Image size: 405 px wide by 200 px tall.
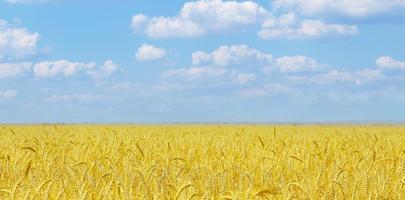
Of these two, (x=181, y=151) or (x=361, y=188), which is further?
(x=181, y=151)

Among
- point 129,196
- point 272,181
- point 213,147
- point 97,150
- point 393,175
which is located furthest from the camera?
point 213,147

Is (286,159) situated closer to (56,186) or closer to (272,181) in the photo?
(272,181)

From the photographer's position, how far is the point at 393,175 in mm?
6246

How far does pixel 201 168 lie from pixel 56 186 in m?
1.68

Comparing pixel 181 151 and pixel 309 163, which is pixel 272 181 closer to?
pixel 309 163

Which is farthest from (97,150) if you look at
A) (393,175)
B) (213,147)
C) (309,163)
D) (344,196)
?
(344,196)

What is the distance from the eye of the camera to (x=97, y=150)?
7863 millimetres

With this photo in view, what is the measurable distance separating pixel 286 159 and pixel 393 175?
126 centimetres

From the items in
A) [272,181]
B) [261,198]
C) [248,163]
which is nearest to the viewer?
[261,198]

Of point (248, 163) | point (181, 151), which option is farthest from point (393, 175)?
point (181, 151)

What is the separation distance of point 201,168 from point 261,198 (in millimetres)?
1812

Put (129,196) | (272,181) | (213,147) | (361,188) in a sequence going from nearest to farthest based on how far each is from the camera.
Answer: (129,196) < (361,188) < (272,181) < (213,147)

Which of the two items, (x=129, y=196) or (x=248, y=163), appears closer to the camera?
(x=129, y=196)

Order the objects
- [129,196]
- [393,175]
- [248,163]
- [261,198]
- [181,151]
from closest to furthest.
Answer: [129,196] → [261,198] → [393,175] → [248,163] → [181,151]
